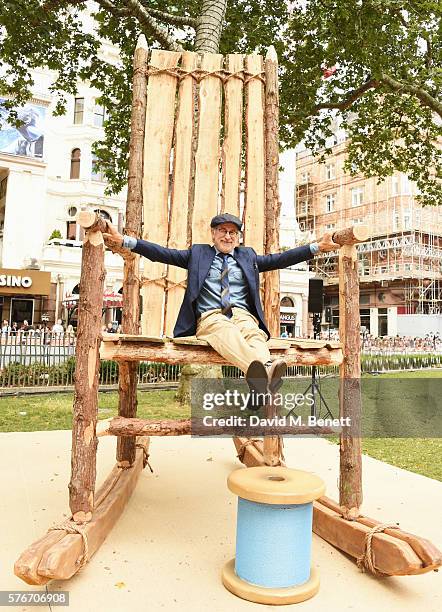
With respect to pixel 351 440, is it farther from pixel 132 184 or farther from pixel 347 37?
pixel 347 37

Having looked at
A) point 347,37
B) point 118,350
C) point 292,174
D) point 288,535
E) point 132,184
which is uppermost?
point 292,174

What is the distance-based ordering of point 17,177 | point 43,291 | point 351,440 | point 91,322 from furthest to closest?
point 17,177, point 43,291, point 351,440, point 91,322

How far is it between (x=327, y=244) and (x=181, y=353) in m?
0.83

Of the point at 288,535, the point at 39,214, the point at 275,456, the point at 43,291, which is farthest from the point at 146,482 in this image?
the point at 39,214

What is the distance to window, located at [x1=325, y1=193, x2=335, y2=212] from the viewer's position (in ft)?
92.0

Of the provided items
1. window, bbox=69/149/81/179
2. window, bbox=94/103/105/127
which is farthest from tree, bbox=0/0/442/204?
window, bbox=94/103/105/127

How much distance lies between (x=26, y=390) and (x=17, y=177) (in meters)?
12.5

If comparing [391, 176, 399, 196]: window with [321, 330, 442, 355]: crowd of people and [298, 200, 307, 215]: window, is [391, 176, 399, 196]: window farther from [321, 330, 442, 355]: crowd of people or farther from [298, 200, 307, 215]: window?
[321, 330, 442, 355]: crowd of people

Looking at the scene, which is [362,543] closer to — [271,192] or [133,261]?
[133,261]

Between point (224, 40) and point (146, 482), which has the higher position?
point (224, 40)

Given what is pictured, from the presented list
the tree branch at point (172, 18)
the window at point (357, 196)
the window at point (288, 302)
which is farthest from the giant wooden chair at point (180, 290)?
the window at point (357, 196)

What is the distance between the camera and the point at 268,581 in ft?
5.22

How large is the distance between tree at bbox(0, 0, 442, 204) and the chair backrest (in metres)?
3.53

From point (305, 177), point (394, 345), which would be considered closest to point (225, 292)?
point (394, 345)
